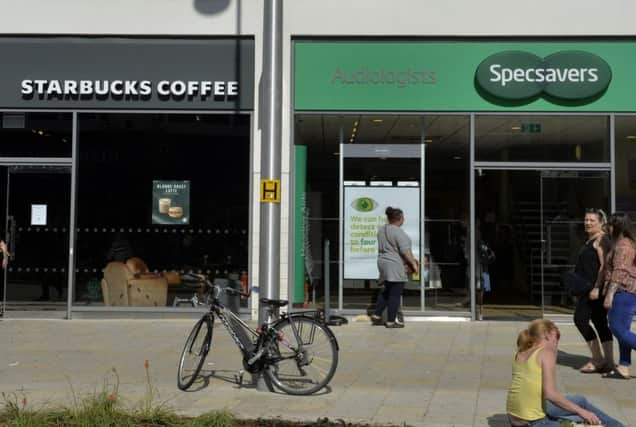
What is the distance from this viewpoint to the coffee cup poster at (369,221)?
12594mm

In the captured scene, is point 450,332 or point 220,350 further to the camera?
point 450,332

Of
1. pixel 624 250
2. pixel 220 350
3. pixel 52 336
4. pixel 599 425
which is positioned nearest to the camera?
pixel 599 425

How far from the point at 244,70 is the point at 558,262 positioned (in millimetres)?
5973

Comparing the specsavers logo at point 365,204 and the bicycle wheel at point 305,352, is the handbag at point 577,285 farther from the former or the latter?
the specsavers logo at point 365,204

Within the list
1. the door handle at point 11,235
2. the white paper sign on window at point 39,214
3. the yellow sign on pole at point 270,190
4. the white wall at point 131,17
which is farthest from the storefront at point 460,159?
the yellow sign on pole at point 270,190

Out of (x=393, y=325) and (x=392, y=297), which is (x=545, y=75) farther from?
(x=393, y=325)

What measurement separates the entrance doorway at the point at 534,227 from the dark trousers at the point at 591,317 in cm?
449

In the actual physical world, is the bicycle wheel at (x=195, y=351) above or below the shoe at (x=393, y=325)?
above

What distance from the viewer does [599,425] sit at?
5422mm

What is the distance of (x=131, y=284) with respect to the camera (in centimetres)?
1287

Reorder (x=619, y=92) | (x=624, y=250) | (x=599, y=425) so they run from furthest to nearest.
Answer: (x=619, y=92), (x=624, y=250), (x=599, y=425)

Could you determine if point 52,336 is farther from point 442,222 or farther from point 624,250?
point 624,250

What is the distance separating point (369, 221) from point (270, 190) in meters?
5.35

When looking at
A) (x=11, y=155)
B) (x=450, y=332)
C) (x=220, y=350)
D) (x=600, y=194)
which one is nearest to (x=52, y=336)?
(x=220, y=350)
